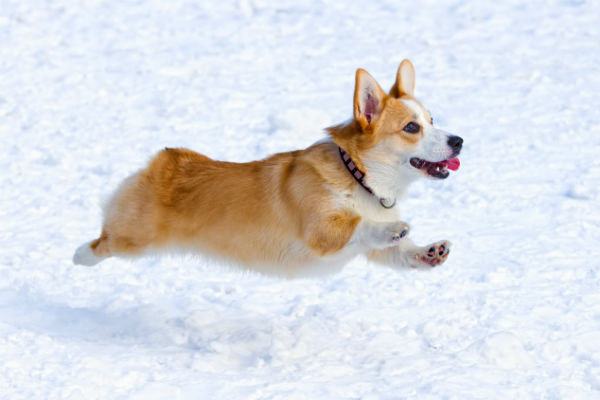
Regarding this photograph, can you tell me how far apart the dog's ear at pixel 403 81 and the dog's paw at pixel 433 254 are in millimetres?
865

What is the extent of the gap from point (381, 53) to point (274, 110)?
6.32 ft

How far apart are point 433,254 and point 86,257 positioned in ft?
6.88

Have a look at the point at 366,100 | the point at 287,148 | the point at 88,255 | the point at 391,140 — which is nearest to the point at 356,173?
the point at 391,140

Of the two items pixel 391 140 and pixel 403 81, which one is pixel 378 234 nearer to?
pixel 391 140

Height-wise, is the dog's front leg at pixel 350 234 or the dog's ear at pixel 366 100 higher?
the dog's ear at pixel 366 100

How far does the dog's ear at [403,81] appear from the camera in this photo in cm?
425

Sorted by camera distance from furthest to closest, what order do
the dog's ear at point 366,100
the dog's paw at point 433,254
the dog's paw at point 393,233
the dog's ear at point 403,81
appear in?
the dog's ear at point 403,81, the dog's ear at point 366,100, the dog's paw at point 433,254, the dog's paw at point 393,233

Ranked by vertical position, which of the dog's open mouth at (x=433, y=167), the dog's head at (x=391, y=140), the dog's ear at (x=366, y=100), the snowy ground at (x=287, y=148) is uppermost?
the dog's ear at (x=366, y=100)

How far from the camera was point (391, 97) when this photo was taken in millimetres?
4145

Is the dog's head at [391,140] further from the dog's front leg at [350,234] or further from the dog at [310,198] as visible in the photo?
the dog's front leg at [350,234]

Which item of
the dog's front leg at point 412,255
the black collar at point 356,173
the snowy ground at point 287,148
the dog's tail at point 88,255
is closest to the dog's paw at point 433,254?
the dog's front leg at point 412,255

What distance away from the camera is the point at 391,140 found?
158 inches

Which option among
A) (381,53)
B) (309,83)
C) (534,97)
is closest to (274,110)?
(309,83)

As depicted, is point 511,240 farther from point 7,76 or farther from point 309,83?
point 7,76
